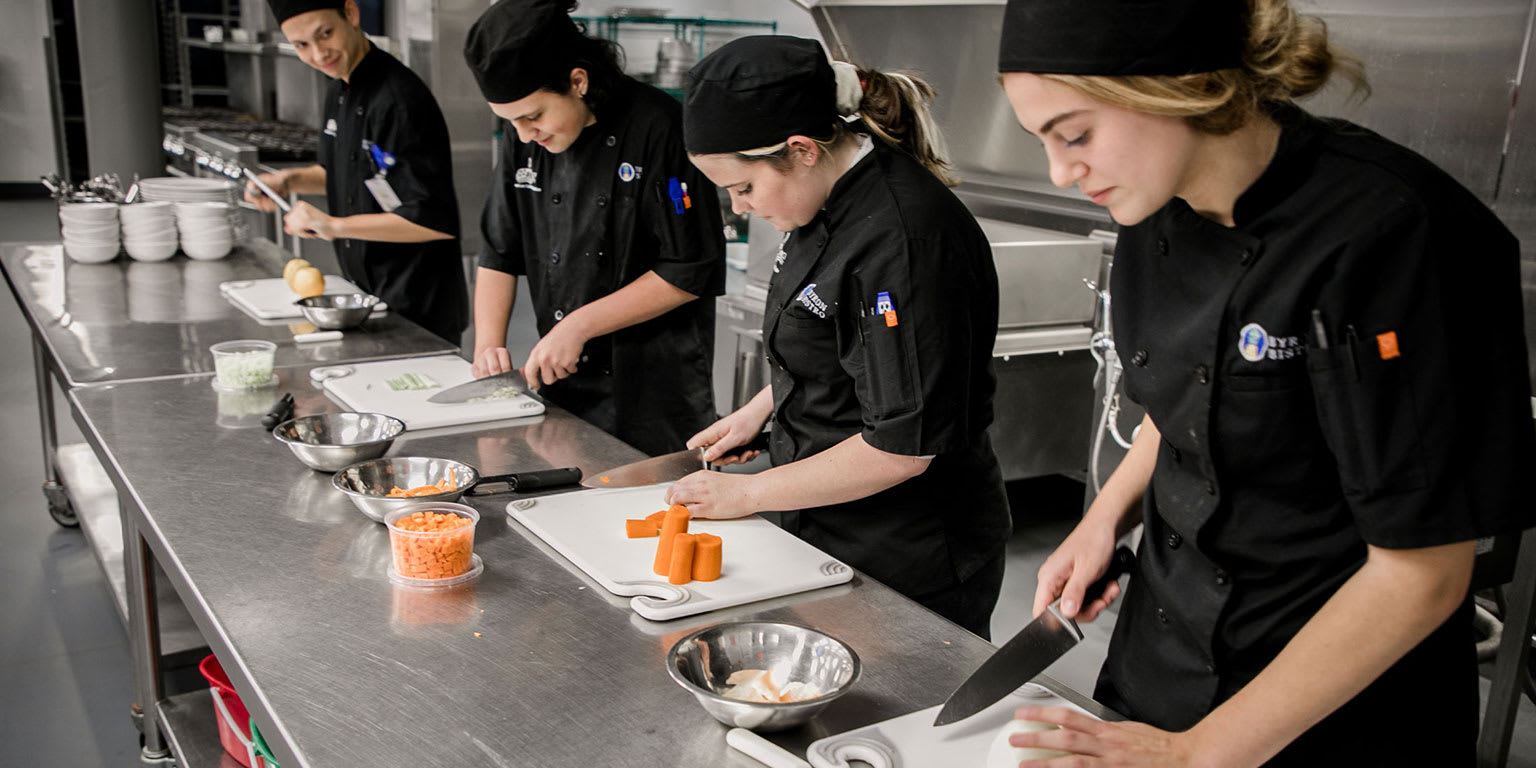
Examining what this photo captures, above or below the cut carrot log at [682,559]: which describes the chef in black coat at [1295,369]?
above

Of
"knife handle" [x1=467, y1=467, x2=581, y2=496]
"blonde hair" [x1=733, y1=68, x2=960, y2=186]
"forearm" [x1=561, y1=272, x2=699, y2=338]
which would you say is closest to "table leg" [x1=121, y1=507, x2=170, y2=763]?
"knife handle" [x1=467, y1=467, x2=581, y2=496]

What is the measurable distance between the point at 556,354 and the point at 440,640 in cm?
110

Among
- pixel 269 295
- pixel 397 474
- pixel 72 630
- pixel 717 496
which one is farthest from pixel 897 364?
pixel 72 630

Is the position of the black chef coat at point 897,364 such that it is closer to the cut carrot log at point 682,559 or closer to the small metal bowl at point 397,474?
the cut carrot log at point 682,559

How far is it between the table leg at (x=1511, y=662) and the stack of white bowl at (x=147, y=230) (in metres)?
3.90

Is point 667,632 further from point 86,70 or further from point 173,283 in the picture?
point 86,70

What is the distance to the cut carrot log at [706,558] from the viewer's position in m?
1.57

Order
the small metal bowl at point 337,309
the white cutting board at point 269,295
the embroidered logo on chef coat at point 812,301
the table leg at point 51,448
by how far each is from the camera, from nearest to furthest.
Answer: the embroidered logo on chef coat at point 812,301 → the small metal bowl at point 337,309 → the white cutting board at point 269,295 → the table leg at point 51,448

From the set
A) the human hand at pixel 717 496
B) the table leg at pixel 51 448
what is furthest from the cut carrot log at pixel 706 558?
the table leg at pixel 51 448

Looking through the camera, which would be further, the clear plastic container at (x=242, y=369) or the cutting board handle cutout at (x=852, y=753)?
the clear plastic container at (x=242, y=369)

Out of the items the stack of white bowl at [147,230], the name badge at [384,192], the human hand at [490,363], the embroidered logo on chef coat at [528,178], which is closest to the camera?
the human hand at [490,363]

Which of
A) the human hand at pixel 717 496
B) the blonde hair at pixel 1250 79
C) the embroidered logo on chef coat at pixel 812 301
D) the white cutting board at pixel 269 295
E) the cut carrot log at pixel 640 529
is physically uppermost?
the blonde hair at pixel 1250 79

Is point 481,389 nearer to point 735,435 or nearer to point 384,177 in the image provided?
point 735,435

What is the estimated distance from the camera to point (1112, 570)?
1.43 metres
